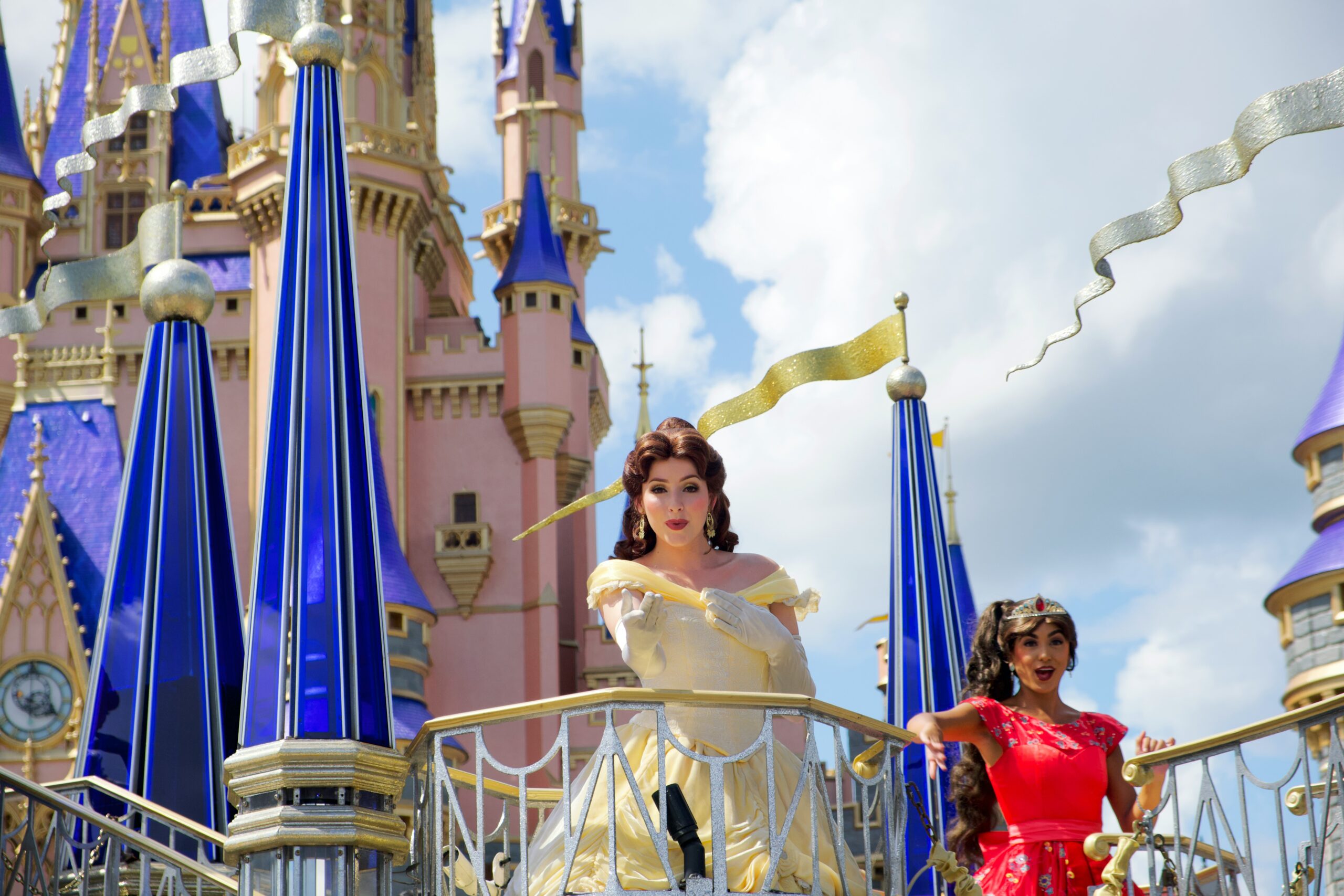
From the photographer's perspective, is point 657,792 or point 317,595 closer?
point 657,792

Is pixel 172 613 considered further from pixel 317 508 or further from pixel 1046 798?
pixel 1046 798

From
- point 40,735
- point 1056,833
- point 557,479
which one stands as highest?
point 557,479

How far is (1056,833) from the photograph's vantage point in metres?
4.53

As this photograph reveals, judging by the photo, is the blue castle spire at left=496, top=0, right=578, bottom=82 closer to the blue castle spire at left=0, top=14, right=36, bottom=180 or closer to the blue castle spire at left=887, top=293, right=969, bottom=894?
the blue castle spire at left=0, top=14, right=36, bottom=180

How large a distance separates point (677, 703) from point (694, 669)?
0.51 metres

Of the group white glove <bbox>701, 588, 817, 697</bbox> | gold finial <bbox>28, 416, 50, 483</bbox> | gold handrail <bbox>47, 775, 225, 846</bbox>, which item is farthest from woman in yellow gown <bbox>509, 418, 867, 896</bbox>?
gold finial <bbox>28, 416, 50, 483</bbox>

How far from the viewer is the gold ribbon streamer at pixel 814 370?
590 centimetres

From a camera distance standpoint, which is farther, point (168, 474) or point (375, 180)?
point (375, 180)

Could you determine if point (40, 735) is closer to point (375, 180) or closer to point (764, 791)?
point (375, 180)

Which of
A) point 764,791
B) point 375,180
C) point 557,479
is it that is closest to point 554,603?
point 557,479

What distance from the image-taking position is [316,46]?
563cm

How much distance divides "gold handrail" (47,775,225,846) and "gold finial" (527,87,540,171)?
2292cm

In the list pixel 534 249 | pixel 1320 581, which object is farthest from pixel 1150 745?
pixel 534 249

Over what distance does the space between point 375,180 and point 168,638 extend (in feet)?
67.3
